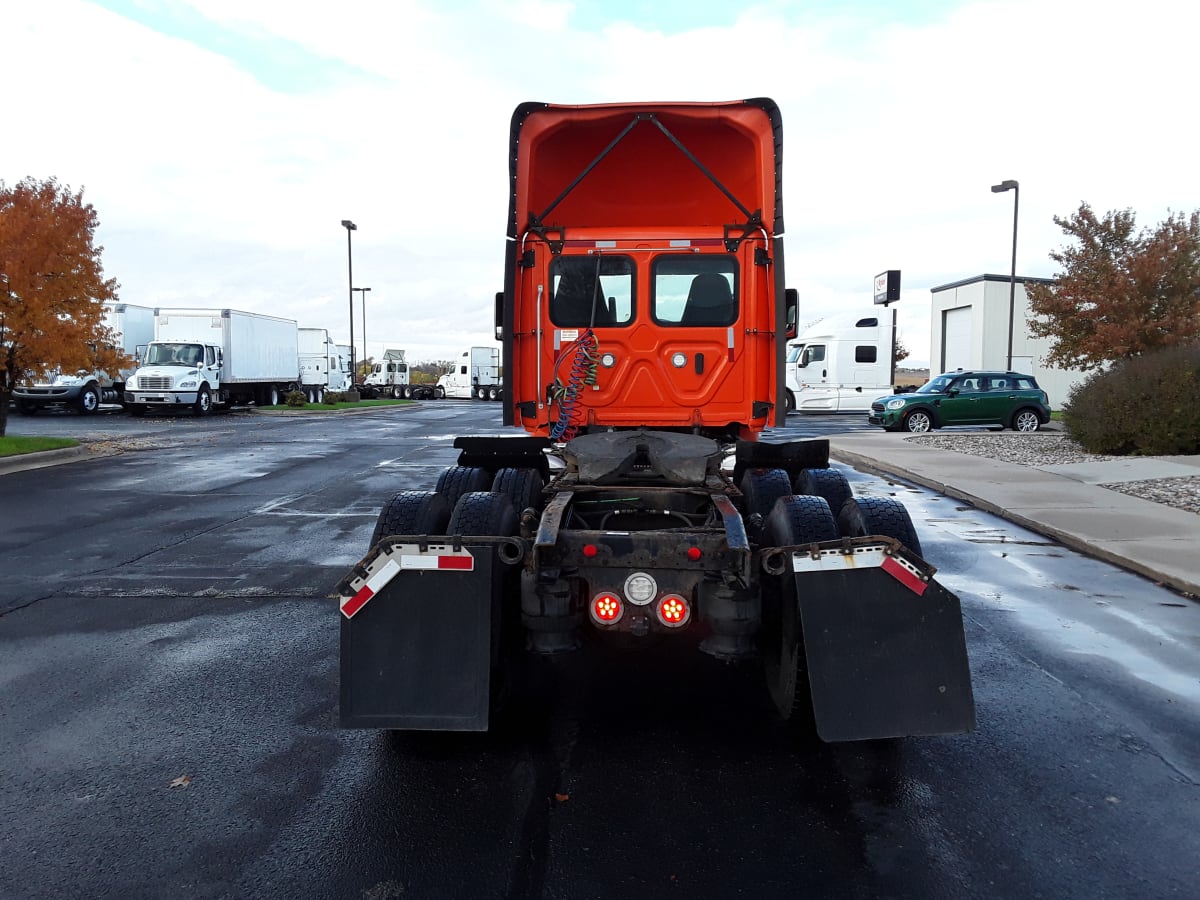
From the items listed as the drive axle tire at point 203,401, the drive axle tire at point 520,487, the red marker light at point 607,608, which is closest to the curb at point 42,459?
the drive axle tire at point 520,487

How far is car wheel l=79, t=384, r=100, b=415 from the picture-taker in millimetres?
29117

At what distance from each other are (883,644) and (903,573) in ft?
0.98

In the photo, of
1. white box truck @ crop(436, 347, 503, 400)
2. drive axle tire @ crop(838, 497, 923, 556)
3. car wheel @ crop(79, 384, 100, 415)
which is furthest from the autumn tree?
white box truck @ crop(436, 347, 503, 400)

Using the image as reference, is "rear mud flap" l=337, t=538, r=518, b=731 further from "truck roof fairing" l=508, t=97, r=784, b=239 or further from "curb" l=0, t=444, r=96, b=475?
"curb" l=0, t=444, r=96, b=475

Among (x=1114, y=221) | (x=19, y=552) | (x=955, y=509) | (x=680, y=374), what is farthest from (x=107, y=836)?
(x=1114, y=221)

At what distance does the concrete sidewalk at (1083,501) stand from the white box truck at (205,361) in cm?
2283

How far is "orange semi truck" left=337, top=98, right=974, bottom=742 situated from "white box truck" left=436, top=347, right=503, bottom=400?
160 feet

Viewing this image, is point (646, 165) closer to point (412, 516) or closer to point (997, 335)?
point (412, 516)

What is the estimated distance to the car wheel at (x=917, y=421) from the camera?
23.7 metres

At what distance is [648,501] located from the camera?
4703mm

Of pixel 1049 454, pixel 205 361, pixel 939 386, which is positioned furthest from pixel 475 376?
pixel 1049 454

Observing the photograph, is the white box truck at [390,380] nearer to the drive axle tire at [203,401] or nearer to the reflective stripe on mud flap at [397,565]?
the drive axle tire at [203,401]

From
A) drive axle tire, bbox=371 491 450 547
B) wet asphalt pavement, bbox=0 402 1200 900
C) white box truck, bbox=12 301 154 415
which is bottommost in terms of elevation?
wet asphalt pavement, bbox=0 402 1200 900

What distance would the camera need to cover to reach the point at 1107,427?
15039 millimetres
